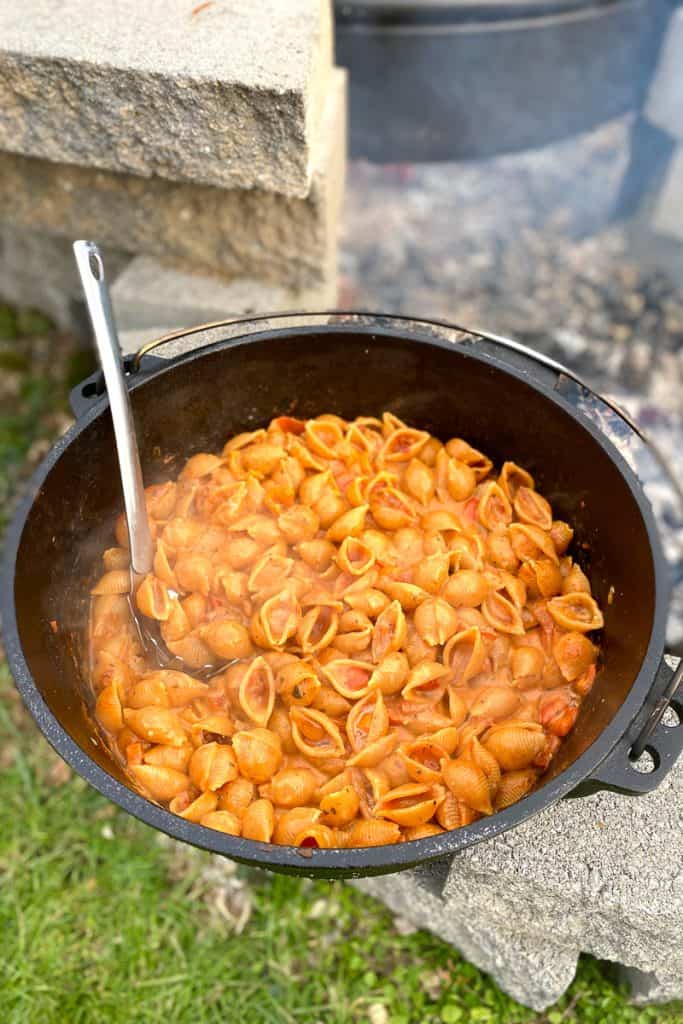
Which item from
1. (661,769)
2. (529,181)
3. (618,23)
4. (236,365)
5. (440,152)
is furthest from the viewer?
(529,181)

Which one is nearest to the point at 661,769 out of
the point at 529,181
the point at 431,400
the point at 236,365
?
the point at 431,400

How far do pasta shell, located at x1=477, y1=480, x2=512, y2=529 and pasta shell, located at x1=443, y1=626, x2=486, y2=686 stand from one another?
1.04 feet

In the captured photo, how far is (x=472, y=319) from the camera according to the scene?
12.7 ft

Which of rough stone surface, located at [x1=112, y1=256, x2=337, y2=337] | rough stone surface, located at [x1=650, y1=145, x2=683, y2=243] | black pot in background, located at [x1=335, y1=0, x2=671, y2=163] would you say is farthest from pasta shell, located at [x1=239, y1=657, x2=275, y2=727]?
rough stone surface, located at [x1=650, y1=145, x2=683, y2=243]

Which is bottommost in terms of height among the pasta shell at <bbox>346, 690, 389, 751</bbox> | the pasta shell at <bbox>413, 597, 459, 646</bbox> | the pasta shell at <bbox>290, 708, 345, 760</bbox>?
the pasta shell at <bbox>290, 708, 345, 760</bbox>

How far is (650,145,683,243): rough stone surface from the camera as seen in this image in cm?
355

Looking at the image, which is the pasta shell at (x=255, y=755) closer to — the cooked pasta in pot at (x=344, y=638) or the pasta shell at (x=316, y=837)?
the cooked pasta in pot at (x=344, y=638)

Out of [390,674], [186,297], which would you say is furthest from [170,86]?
[390,674]

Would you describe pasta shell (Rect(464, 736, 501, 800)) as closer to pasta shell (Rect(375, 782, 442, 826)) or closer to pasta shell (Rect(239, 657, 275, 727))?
pasta shell (Rect(375, 782, 442, 826))

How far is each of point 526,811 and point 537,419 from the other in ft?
3.14

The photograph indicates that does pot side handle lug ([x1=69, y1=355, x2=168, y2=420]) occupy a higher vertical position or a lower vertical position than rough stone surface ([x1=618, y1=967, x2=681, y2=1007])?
higher

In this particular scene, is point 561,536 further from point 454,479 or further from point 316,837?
point 316,837

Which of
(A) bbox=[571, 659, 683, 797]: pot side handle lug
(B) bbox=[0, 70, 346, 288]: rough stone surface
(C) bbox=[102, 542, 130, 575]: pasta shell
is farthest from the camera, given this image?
(B) bbox=[0, 70, 346, 288]: rough stone surface

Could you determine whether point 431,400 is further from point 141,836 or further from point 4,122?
point 141,836
